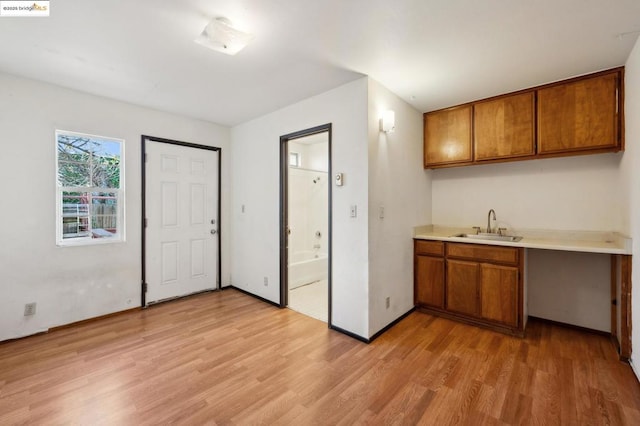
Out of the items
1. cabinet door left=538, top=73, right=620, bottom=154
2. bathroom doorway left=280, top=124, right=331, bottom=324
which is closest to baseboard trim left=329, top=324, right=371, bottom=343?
bathroom doorway left=280, top=124, right=331, bottom=324

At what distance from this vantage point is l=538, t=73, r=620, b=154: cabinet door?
2457mm

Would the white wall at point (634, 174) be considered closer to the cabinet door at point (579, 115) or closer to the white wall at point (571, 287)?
the cabinet door at point (579, 115)

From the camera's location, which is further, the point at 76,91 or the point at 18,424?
the point at 76,91

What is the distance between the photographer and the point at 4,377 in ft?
6.81

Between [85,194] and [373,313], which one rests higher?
[85,194]

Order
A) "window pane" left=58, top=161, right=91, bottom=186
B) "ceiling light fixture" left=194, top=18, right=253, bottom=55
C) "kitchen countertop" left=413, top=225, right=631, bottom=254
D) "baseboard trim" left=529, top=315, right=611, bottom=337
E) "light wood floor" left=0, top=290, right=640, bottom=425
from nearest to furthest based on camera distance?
"light wood floor" left=0, top=290, right=640, bottom=425, "ceiling light fixture" left=194, top=18, right=253, bottom=55, "kitchen countertop" left=413, top=225, right=631, bottom=254, "baseboard trim" left=529, top=315, right=611, bottom=337, "window pane" left=58, top=161, right=91, bottom=186

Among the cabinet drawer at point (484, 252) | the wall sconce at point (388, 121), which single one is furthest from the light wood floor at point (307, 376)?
the wall sconce at point (388, 121)

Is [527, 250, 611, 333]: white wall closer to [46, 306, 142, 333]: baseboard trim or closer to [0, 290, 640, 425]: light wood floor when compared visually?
[0, 290, 640, 425]: light wood floor

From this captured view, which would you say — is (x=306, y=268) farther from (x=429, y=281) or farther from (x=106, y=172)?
(x=106, y=172)

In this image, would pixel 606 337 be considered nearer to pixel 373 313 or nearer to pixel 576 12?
pixel 373 313

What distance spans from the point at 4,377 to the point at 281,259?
2420 mm

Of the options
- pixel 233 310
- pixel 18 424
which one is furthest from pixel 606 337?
pixel 18 424

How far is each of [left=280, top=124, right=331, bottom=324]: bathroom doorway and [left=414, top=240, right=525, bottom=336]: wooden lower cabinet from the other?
4.21ft

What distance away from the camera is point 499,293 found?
9.25ft
